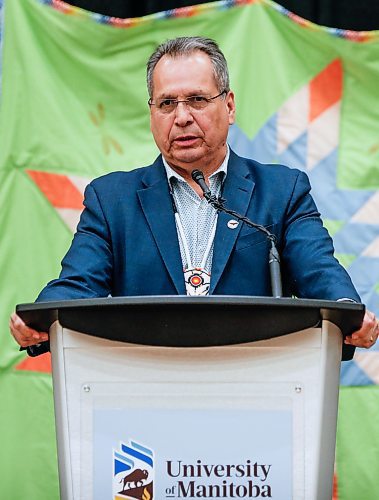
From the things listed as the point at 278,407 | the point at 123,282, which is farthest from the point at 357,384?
the point at 278,407

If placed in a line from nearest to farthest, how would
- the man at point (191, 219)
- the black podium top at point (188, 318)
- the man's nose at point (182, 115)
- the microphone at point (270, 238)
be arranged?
1. the black podium top at point (188, 318)
2. the microphone at point (270, 238)
3. the man at point (191, 219)
4. the man's nose at point (182, 115)

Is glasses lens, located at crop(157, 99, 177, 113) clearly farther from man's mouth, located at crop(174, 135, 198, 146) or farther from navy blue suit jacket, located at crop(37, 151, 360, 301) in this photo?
navy blue suit jacket, located at crop(37, 151, 360, 301)

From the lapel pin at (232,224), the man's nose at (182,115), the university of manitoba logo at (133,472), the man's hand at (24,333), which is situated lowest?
Answer: the university of manitoba logo at (133,472)

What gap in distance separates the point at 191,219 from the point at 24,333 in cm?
67

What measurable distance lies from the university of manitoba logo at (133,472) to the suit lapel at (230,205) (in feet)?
2.03

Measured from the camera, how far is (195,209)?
2.70 meters

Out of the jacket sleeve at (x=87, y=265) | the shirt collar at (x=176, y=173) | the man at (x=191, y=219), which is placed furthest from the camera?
the shirt collar at (x=176, y=173)

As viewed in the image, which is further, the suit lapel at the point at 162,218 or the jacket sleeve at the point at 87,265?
the suit lapel at the point at 162,218

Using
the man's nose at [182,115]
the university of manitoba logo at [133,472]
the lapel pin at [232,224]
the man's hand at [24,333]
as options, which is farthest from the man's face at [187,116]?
the university of manitoba logo at [133,472]

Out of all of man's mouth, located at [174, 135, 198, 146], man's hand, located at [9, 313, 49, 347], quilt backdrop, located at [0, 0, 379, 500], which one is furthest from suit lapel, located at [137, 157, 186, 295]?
quilt backdrop, located at [0, 0, 379, 500]

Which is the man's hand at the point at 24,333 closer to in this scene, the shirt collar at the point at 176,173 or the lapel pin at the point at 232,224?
the lapel pin at the point at 232,224

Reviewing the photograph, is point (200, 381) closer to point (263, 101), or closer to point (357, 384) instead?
point (357, 384)

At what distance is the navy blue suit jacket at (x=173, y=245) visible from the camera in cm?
248

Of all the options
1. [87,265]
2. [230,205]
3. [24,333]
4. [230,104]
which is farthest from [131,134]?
[24,333]
